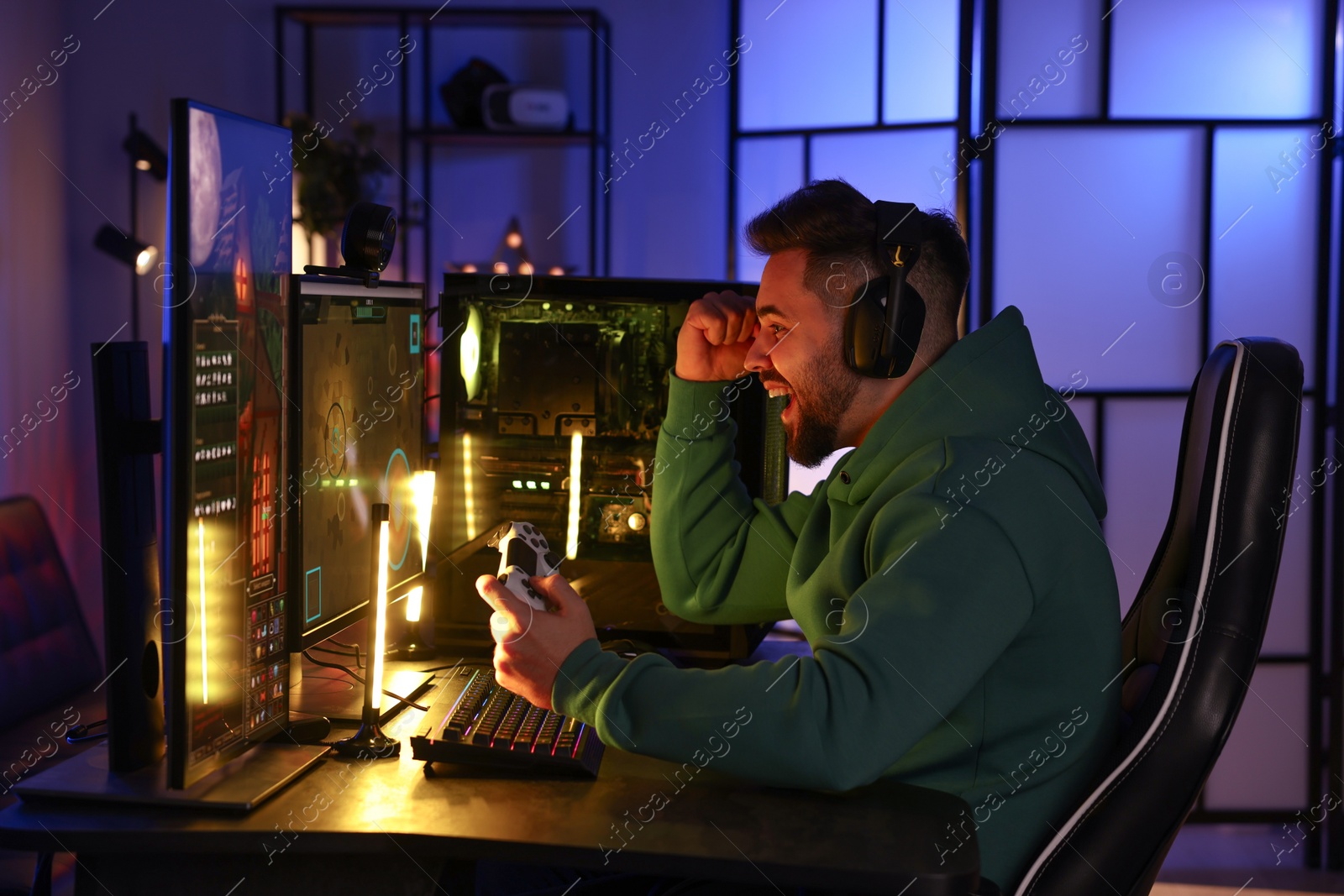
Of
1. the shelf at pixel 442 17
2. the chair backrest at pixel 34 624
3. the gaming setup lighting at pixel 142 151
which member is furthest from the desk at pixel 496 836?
the shelf at pixel 442 17

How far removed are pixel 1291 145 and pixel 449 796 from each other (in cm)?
266

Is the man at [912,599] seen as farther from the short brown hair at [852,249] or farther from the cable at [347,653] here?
the cable at [347,653]

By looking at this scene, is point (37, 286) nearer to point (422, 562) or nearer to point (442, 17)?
point (442, 17)

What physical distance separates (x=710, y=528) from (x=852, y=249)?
0.46 metres

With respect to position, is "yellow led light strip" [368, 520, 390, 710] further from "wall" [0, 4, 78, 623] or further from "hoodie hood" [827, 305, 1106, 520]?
"wall" [0, 4, 78, 623]

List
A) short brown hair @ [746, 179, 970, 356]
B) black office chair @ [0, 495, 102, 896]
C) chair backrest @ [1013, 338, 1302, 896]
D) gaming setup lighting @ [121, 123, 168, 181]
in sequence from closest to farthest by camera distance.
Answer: chair backrest @ [1013, 338, 1302, 896] < short brown hair @ [746, 179, 970, 356] < black office chair @ [0, 495, 102, 896] < gaming setup lighting @ [121, 123, 168, 181]

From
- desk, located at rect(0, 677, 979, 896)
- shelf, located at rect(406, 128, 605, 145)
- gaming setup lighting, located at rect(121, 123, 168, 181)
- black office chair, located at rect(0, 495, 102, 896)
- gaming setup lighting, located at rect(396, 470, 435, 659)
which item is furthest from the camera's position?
shelf, located at rect(406, 128, 605, 145)

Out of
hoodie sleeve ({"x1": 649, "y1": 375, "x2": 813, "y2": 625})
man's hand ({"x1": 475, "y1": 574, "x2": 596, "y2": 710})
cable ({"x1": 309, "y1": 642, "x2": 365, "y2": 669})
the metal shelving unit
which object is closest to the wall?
the metal shelving unit

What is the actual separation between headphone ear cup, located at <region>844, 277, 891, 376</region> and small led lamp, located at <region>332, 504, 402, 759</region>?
55cm

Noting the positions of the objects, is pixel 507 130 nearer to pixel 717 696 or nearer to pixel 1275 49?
pixel 1275 49

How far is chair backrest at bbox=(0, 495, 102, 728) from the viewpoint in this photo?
79.6 inches

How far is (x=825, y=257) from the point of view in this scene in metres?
1.32

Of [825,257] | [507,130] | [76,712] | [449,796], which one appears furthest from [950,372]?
[507,130]

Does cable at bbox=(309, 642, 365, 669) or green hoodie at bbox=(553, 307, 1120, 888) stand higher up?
green hoodie at bbox=(553, 307, 1120, 888)
